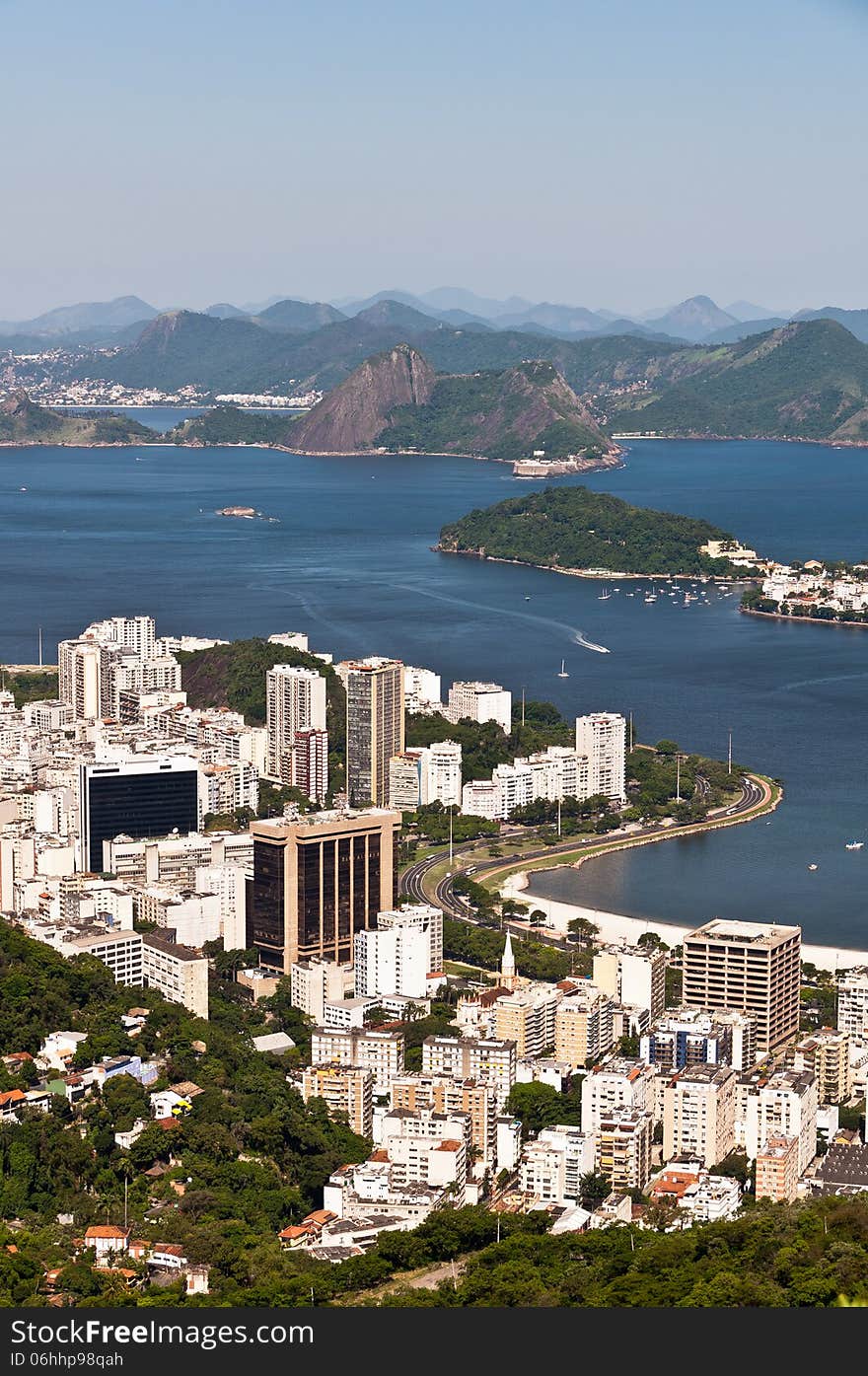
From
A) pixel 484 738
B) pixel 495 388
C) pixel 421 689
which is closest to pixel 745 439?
pixel 495 388

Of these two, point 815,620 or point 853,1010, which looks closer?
point 853,1010

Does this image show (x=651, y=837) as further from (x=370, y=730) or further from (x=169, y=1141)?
(x=169, y=1141)

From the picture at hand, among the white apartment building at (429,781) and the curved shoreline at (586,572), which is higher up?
the curved shoreline at (586,572)

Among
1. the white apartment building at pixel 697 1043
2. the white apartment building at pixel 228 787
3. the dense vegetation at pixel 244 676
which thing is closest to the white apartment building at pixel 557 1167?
the white apartment building at pixel 697 1043

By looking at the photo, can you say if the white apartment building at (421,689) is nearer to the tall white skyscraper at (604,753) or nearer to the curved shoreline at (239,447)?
the tall white skyscraper at (604,753)

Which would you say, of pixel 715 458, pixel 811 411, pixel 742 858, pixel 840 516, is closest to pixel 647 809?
pixel 742 858

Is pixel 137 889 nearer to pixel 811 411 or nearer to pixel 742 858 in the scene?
pixel 742 858
